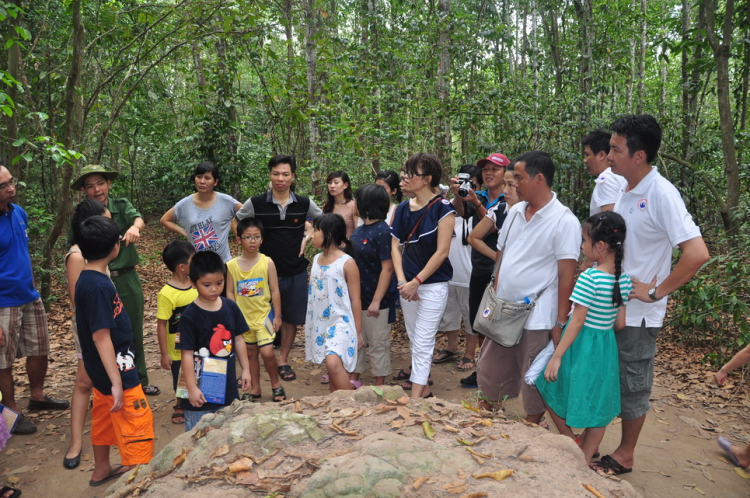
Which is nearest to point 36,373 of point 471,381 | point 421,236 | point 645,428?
point 421,236

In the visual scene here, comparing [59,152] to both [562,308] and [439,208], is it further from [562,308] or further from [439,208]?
[562,308]

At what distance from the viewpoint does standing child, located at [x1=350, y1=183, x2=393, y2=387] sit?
4441 mm

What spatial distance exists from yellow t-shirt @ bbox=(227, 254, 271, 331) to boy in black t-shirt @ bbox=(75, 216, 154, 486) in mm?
1232

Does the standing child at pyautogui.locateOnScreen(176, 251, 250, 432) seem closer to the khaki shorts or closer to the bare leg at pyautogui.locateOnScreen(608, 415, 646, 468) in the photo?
the khaki shorts

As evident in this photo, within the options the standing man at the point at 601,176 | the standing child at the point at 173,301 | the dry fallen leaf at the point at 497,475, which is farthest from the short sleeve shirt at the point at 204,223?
the dry fallen leaf at the point at 497,475

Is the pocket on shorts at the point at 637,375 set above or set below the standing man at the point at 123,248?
below

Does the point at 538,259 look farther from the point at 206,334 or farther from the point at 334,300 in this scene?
the point at 206,334

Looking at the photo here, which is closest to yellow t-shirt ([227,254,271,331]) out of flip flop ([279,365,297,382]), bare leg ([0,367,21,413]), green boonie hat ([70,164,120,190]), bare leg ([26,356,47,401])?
flip flop ([279,365,297,382])

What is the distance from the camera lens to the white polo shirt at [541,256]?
329 centimetres

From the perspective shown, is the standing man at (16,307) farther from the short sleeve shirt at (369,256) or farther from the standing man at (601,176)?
the standing man at (601,176)

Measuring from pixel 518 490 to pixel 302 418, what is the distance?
1.21 meters

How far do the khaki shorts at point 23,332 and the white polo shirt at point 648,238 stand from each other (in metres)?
4.54

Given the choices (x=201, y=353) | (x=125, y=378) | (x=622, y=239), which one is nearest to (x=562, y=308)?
(x=622, y=239)

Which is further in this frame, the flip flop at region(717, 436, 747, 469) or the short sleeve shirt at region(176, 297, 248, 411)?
the flip flop at region(717, 436, 747, 469)
